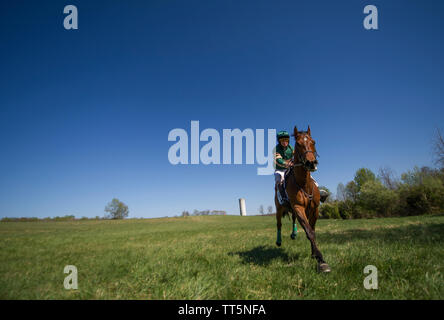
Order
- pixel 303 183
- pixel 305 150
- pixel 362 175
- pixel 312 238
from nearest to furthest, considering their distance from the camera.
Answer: pixel 312 238 → pixel 305 150 → pixel 303 183 → pixel 362 175

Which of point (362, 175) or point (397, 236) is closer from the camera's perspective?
point (397, 236)

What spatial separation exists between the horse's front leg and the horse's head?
4.20ft

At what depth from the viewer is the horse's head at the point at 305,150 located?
4666 mm

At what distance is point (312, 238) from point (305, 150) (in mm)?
2264

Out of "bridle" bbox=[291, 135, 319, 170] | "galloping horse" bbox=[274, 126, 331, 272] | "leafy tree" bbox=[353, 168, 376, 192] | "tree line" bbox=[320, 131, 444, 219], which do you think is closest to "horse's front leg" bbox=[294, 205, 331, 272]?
"galloping horse" bbox=[274, 126, 331, 272]

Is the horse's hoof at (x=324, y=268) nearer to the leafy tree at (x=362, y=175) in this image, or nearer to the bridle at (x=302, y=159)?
the bridle at (x=302, y=159)

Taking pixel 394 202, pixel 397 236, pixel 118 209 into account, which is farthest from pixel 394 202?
pixel 118 209

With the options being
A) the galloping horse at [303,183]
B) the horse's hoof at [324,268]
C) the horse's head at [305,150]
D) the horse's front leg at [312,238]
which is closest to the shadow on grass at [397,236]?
the galloping horse at [303,183]

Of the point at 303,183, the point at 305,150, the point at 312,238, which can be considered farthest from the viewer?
the point at 303,183

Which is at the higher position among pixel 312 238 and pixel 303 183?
pixel 303 183

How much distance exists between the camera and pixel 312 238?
182 inches

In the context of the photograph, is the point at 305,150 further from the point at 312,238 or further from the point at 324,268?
the point at 324,268
